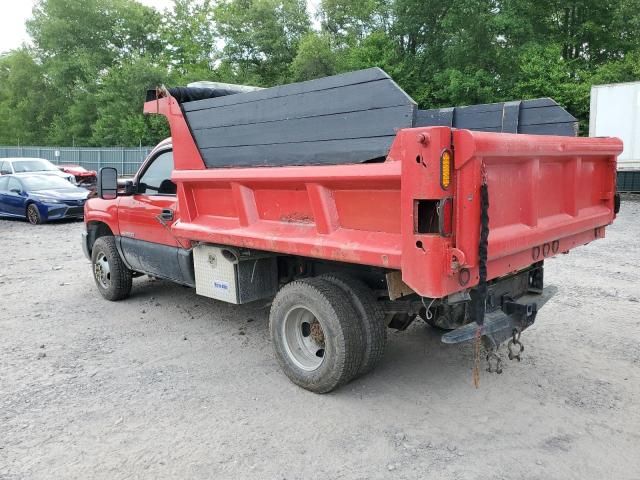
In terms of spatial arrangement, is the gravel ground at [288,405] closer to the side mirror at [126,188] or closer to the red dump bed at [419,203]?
the red dump bed at [419,203]

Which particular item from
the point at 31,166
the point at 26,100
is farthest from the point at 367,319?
the point at 26,100

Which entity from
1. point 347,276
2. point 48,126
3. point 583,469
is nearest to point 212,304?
point 347,276

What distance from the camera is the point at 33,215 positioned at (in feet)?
47.3

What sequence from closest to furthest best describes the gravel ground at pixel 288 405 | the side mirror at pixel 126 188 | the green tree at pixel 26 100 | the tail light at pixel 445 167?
1. the tail light at pixel 445 167
2. the gravel ground at pixel 288 405
3. the side mirror at pixel 126 188
4. the green tree at pixel 26 100

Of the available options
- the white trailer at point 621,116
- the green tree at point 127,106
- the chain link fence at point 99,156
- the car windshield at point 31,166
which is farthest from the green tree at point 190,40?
the white trailer at point 621,116

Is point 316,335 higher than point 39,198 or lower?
lower

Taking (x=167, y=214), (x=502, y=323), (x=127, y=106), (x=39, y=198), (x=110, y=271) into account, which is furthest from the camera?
(x=127, y=106)

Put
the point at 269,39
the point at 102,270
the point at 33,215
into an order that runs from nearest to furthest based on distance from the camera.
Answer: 1. the point at 102,270
2. the point at 33,215
3. the point at 269,39

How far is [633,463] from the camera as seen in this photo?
3035 mm

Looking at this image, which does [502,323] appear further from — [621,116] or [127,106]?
[127,106]

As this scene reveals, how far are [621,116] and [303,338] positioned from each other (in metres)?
16.1

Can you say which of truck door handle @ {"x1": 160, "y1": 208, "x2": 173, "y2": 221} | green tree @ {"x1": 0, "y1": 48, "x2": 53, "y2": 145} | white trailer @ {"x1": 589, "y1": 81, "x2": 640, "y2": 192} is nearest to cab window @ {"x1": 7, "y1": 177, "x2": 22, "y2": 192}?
truck door handle @ {"x1": 160, "y1": 208, "x2": 173, "y2": 221}

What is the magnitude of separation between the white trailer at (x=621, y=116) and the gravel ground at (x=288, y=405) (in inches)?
493

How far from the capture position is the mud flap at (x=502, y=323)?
134 inches
